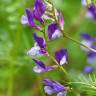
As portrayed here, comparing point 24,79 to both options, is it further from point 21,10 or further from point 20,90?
point 21,10

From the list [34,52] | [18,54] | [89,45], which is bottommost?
[34,52]

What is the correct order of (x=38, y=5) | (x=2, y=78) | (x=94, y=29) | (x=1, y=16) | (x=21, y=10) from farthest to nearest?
(x=94, y=29) → (x=1, y=16) → (x=2, y=78) → (x=21, y=10) → (x=38, y=5)

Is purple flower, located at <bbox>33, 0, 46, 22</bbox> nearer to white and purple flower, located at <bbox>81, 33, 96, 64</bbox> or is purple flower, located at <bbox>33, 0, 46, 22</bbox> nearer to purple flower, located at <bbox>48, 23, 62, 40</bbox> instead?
purple flower, located at <bbox>48, 23, 62, 40</bbox>

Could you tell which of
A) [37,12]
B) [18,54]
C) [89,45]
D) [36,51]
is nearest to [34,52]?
[36,51]

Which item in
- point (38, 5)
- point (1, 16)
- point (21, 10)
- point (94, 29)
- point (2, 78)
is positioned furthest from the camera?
point (94, 29)

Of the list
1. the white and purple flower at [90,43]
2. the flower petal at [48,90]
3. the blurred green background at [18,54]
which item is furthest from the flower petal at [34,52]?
the blurred green background at [18,54]

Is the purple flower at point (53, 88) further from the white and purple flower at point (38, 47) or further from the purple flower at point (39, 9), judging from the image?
the purple flower at point (39, 9)

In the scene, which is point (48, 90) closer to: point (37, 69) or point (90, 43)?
point (37, 69)

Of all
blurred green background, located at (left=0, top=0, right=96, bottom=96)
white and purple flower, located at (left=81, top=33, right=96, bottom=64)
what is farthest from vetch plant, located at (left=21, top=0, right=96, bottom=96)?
blurred green background, located at (left=0, top=0, right=96, bottom=96)

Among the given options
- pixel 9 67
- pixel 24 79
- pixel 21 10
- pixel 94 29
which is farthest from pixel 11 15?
pixel 94 29
